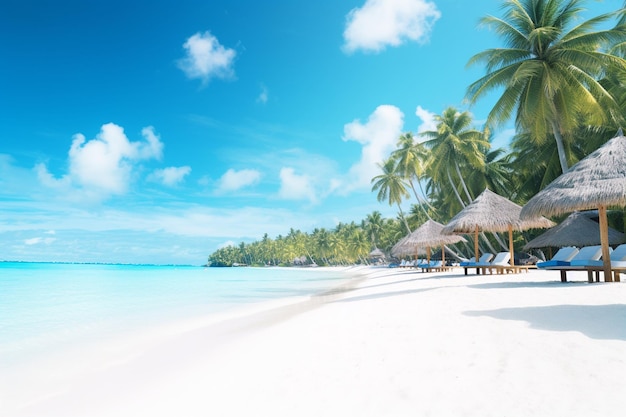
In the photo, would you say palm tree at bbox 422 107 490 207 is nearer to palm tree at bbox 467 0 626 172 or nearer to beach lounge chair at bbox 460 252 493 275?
palm tree at bbox 467 0 626 172

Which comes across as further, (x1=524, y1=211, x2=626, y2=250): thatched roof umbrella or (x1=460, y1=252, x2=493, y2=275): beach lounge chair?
(x1=460, y1=252, x2=493, y2=275): beach lounge chair

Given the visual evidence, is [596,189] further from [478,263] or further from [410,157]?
[410,157]

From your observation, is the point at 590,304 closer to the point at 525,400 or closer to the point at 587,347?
the point at 587,347

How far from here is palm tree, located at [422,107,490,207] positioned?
1945 cm

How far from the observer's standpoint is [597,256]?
7961mm

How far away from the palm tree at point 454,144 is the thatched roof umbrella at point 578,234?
24.2 feet

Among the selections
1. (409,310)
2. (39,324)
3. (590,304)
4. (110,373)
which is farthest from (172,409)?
(39,324)

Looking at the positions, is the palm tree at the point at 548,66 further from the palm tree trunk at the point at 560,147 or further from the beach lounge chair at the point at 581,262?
the beach lounge chair at the point at 581,262

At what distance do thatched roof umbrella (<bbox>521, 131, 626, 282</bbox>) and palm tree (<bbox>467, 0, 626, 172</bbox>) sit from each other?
3788mm

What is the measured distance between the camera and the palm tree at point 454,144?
19.5 meters

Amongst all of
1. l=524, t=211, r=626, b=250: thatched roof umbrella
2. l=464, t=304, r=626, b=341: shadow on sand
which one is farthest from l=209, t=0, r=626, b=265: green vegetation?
l=464, t=304, r=626, b=341: shadow on sand

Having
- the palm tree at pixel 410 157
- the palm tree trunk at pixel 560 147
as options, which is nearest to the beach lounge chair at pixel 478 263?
the palm tree trunk at pixel 560 147

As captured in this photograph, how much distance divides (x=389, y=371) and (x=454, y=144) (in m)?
18.2

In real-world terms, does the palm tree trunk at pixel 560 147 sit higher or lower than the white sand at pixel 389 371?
higher
